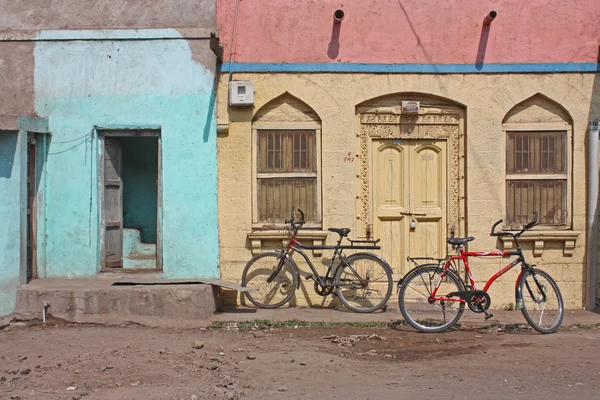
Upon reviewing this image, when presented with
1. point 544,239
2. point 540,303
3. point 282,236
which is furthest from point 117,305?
point 544,239

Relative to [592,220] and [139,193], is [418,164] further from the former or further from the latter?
[139,193]

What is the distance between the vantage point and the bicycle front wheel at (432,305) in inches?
345

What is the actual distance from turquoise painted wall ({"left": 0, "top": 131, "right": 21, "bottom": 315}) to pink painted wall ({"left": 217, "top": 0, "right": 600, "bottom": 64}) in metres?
3.00

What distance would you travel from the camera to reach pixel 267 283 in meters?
10.1

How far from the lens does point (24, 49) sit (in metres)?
10.1

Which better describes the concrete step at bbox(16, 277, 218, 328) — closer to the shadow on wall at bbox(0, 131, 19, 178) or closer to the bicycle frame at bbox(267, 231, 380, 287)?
the bicycle frame at bbox(267, 231, 380, 287)

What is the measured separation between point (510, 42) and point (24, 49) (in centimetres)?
649

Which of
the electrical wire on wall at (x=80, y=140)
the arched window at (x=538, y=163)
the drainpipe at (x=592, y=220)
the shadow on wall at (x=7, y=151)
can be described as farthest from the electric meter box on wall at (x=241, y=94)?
the drainpipe at (x=592, y=220)

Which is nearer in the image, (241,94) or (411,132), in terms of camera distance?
(241,94)

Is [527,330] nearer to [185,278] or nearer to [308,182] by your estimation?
[308,182]

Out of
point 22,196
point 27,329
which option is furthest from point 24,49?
point 27,329

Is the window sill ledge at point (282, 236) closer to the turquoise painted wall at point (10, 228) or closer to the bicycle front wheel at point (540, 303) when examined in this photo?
the bicycle front wheel at point (540, 303)

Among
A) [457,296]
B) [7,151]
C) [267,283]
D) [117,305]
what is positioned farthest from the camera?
[267,283]

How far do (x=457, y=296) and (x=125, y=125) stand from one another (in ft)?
15.8
